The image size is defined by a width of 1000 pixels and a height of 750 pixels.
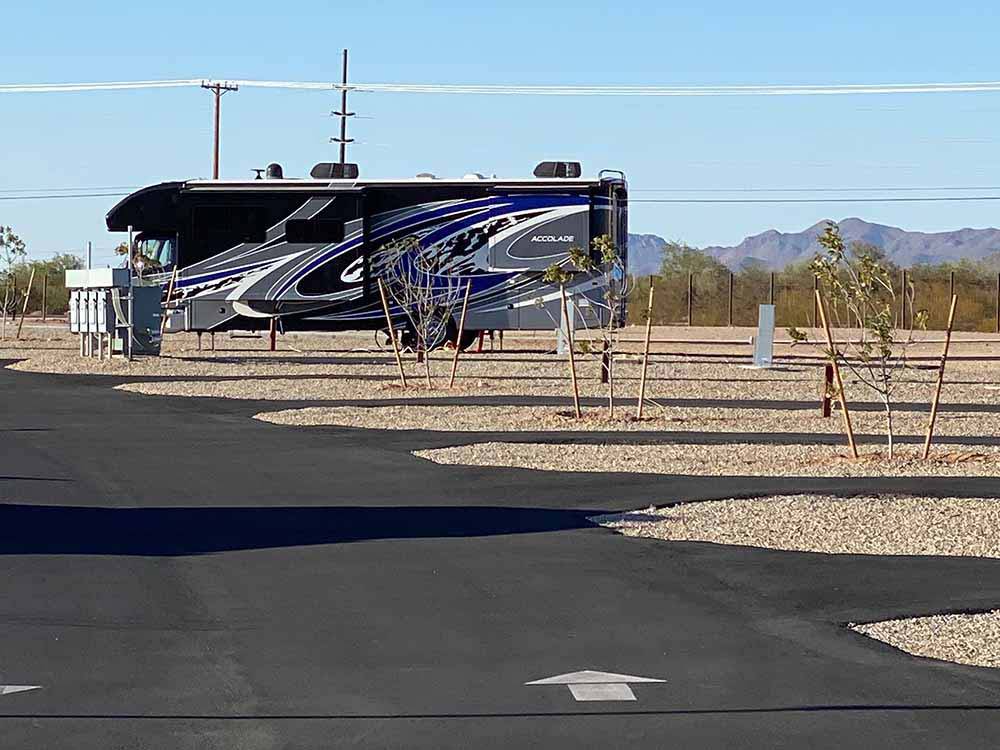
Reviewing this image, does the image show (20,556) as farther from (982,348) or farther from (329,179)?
(982,348)

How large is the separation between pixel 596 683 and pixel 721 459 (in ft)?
33.1

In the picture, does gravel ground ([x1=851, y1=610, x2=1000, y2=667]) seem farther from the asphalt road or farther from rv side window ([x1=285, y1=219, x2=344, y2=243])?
rv side window ([x1=285, y1=219, x2=344, y2=243])

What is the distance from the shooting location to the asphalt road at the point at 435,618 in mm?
6832

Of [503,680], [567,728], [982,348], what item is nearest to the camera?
[567,728]

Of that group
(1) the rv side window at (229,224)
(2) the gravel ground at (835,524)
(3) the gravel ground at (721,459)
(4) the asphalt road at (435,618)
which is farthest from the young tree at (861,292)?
(1) the rv side window at (229,224)

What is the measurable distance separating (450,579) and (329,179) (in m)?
26.9

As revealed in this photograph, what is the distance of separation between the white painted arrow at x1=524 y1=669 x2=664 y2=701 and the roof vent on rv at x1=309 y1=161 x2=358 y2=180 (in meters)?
29.7

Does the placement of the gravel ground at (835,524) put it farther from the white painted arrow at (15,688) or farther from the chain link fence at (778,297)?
the chain link fence at (778,297)

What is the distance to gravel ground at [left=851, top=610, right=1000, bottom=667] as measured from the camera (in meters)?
8.27

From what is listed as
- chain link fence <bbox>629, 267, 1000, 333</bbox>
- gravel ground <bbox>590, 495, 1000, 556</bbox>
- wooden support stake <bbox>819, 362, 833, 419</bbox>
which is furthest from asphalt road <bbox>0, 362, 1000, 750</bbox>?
chain link fence <bbox>629, 267, 1000, 333</bbox>

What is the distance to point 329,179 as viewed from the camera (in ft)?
120

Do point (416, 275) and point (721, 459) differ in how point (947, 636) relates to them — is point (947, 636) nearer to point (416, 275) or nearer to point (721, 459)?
point (721, 459)

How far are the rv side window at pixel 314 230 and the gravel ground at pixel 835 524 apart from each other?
22879 millimetres

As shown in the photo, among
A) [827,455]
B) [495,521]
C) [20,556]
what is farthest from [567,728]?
[827,455]
